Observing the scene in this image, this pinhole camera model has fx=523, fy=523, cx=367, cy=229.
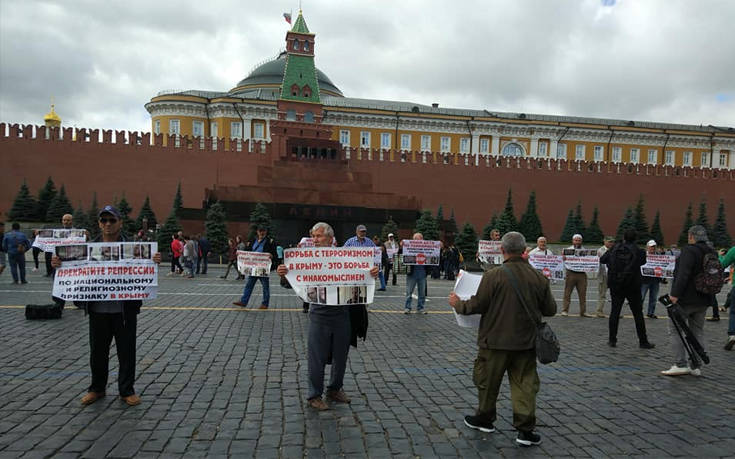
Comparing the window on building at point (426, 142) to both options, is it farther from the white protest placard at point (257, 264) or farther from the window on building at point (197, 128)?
the white protest placard at point (257, 264)

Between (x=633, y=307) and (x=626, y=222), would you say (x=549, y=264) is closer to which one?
(x=633, y=307)

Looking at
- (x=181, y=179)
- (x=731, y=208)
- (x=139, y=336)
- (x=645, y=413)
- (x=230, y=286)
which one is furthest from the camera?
(x=731, y=208)

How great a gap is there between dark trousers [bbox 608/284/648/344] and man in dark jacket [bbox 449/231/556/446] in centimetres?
396

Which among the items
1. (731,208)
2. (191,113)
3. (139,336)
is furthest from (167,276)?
(731,208)

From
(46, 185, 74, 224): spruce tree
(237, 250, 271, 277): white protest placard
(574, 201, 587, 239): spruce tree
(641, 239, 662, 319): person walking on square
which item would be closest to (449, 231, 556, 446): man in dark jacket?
(237, 250, 271, 277): white protest placard

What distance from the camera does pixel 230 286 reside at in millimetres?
13977

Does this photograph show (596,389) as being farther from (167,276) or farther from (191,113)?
(191,113)

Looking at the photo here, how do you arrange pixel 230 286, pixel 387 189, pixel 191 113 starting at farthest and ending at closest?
1. pixel 191 113
2. pixel 387 189
3. pixel 230 286

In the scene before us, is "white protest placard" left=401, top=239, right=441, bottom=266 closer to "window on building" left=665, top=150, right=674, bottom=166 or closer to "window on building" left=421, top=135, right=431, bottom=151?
"window on building" left=421, top=135, right=431, bottom=151

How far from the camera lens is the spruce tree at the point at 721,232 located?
3719cm

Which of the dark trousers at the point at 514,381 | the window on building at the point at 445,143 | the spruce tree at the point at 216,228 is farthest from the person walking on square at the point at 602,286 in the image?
the window on building at the point at 445,143

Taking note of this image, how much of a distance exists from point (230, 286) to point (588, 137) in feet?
174

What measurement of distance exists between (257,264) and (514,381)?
6.59 metres

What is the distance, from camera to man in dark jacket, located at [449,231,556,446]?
3746 millimetres
